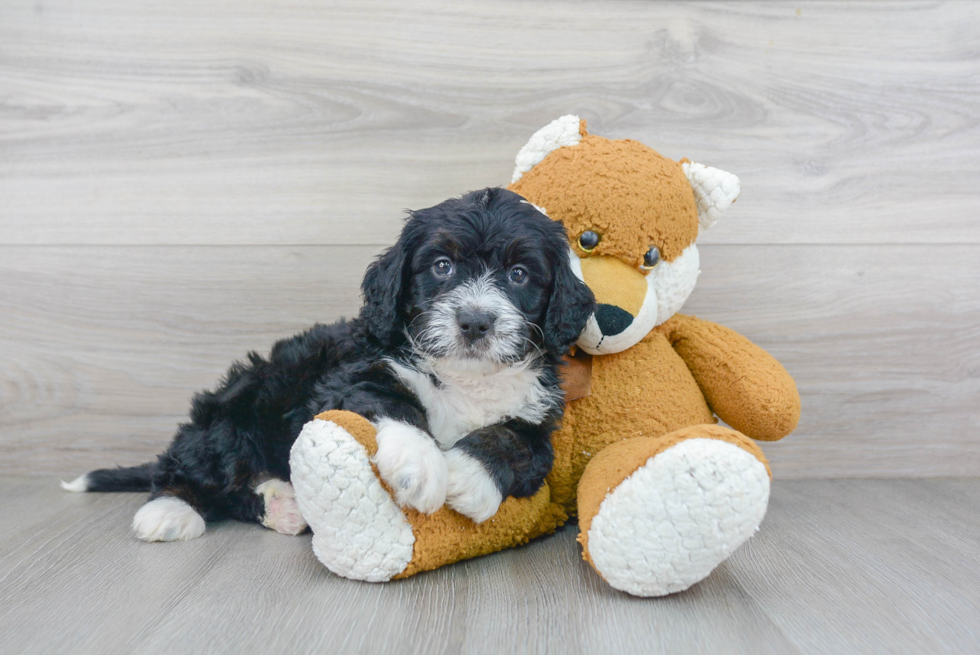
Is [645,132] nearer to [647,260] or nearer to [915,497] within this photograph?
[647,260]

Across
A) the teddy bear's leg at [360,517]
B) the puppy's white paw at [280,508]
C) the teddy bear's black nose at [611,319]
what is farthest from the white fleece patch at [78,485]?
the teddy bear's black nose at [611,319]

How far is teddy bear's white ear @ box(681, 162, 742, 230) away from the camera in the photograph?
171 centimetres

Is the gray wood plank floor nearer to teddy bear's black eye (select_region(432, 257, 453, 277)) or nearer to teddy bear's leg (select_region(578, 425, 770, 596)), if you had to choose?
teddy bear's leg (select_region(578, 425, 770, 596))

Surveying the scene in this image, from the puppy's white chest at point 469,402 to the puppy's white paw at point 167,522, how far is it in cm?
69

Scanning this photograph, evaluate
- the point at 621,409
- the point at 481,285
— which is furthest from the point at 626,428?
the point at 481,285

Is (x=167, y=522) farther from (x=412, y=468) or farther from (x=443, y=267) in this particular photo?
(x=443, y=267)

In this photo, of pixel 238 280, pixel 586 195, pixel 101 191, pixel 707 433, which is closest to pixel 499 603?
pixel 707 433

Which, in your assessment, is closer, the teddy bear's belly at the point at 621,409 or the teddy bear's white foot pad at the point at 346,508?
the teddy bear's white foot pad at the point at 346,508

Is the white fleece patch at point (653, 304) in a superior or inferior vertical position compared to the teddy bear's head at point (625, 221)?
inferior

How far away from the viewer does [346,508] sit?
134cm

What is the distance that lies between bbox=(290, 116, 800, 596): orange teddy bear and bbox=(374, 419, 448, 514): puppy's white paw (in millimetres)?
43

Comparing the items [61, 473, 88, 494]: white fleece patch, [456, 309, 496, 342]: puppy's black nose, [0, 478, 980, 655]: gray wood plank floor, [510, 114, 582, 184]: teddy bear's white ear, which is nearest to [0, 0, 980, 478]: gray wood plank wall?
[61, 473, 88, 494]: white fleece patch

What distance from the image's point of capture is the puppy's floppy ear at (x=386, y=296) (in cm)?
151

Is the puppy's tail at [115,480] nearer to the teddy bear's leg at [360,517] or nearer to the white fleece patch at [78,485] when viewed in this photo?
the white fleece patch at [78,485]
